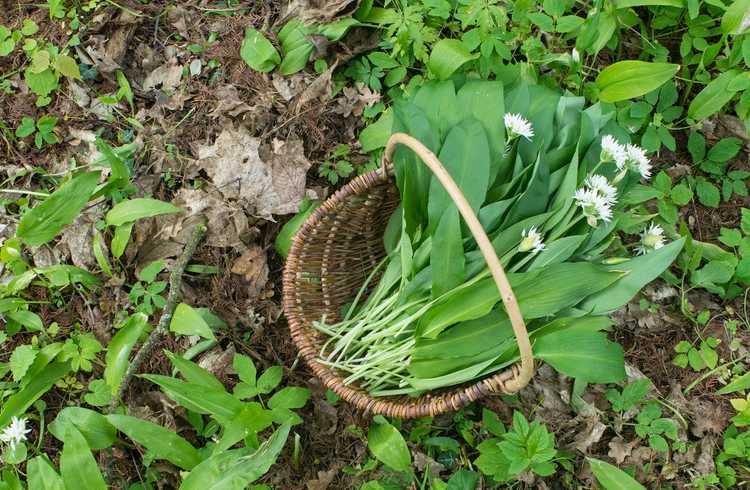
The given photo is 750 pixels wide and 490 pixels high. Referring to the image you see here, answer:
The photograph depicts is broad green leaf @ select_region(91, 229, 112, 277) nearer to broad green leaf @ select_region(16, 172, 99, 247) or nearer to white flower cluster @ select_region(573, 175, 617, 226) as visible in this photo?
broad green leaf @ select_region(16, 172, 99, 247)

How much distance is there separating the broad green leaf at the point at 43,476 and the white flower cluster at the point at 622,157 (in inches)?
63.2

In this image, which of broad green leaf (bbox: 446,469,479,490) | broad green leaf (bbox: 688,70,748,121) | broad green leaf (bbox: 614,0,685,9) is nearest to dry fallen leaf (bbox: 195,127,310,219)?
broad green leaf (bbox: 446,469,479,490)

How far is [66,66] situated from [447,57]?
129cm

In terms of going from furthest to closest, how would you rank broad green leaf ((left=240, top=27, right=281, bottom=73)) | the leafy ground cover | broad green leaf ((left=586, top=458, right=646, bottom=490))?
broad green leaf ((left=240, top=27, right=281, bottom=73)) → the leafy ground cover → broad green leaf ((left=586, top=458, right=646, bottom=490))

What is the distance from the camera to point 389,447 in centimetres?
177

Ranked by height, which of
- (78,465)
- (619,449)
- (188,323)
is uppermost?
(188,323)

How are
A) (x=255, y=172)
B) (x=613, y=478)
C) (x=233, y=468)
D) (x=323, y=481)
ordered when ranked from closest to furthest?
(x=233, y=468)
(x=613, y=478)
(x=323, y=481)
(x=255, y=172)

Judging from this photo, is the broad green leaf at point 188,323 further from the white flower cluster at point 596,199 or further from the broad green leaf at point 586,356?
the white flower cluster at point 596,199

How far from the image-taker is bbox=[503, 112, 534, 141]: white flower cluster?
5.30ft

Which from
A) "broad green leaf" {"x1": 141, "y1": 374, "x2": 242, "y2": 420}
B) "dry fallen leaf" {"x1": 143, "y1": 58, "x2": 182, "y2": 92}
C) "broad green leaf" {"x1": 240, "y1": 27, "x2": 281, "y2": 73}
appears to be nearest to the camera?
"broad green leaf" {"x1": 141, "y1": 374, "x2": 242, "y2": 420}

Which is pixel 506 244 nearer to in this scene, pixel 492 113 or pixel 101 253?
pixel 492 113

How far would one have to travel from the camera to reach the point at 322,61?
2.20 m

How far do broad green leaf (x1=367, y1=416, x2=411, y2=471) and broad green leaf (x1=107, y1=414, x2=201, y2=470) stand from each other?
49 cm

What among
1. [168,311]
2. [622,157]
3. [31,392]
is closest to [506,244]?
[622,157]
